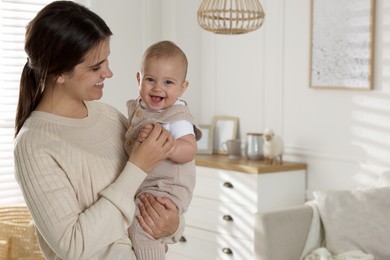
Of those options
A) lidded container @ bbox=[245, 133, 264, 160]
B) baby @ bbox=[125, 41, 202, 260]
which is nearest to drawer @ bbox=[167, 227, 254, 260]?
lidded container @ bbox=[245, 133, 264, 160]

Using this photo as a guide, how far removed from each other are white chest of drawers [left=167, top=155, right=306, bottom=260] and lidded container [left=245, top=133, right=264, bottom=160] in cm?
8

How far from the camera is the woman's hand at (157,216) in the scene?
2.05m

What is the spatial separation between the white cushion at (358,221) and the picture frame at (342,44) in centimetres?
73

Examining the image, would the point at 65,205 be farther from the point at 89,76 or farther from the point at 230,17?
the point at 230,17

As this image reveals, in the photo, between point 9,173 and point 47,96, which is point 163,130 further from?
point 9,173

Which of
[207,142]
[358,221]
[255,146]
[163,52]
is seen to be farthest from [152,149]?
[207,142]

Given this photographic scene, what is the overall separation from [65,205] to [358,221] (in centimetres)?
217

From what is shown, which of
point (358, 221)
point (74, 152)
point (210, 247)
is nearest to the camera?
point (74, 152)

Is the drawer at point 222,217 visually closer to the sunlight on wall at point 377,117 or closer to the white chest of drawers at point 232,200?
the white chest of drawers at point 232,200

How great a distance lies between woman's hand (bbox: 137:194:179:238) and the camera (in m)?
2.05

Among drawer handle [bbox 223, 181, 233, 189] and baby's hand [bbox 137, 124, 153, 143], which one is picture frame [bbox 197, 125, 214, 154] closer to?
drawer handle [bbox 223, 181, 233, 189]

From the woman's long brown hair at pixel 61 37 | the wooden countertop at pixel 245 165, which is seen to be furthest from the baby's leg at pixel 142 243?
the wooden countertop at pixel 245 165

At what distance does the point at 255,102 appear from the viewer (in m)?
4.89

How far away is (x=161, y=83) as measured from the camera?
7.25 feet
